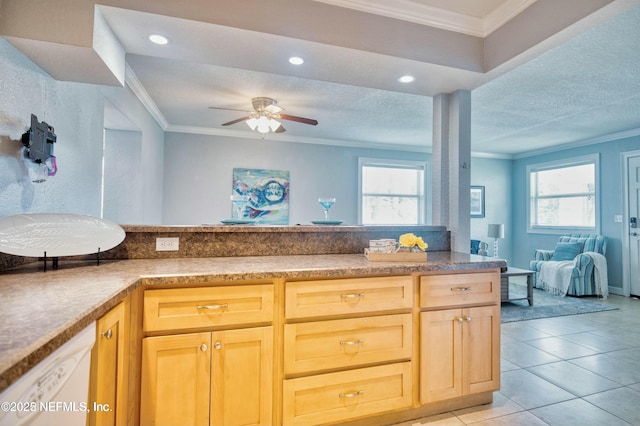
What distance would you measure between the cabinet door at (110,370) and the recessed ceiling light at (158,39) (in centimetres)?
142

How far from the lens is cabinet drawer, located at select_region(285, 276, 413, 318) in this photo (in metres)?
1.55

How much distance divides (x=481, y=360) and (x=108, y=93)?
3349mm

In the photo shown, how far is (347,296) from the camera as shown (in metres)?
1.63

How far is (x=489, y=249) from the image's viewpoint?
6.71 meters

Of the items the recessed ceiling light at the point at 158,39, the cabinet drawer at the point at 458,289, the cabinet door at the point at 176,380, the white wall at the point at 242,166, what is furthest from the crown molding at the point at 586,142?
the cabinet door at the point at 176,380

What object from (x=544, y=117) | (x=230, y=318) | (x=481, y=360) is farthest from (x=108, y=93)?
(x=544, y=117)

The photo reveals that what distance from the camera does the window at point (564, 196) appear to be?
5.55m

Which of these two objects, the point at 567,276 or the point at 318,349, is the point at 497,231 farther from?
the point at 318,349

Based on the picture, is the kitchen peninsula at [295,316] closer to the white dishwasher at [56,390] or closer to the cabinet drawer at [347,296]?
the cabinet drawer at [347,296]

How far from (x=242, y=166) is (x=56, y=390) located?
4.74 meters

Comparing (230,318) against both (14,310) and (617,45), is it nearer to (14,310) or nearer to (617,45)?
(14,310)

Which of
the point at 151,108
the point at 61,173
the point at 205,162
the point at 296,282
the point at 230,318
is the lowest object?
the point at 230,318

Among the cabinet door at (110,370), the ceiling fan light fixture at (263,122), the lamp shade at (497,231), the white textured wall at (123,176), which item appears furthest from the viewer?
the lamp shade at (497,231)

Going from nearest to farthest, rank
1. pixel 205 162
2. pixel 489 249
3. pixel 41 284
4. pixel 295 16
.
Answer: pixel 41 284
pixel 295 16
pixel 205 162
pixel 489 249
